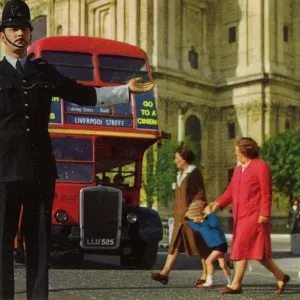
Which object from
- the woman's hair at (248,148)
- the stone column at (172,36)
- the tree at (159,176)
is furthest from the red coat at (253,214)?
the stone column at (172,36)

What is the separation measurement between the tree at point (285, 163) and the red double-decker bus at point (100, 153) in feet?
103

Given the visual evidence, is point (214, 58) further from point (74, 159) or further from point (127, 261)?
point (74, 159)

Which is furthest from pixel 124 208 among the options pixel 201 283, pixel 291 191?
pixel 291 191

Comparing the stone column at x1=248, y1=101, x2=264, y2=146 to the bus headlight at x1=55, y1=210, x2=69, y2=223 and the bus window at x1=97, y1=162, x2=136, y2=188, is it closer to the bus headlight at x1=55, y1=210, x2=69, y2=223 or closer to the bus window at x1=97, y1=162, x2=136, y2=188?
the bus window at x1=97, y1=162, x2=136, y2=188

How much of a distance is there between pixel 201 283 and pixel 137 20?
→ 138ft

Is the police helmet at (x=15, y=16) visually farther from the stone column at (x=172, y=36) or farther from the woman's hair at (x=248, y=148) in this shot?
the stone column at (x=172, y=36)

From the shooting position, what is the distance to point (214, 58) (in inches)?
2167

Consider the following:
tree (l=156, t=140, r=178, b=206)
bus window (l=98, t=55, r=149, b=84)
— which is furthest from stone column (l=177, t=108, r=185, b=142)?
bus window (l=98, t=55, r=149, b=84)

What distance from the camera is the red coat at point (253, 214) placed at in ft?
25.8

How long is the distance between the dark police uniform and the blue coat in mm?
5299

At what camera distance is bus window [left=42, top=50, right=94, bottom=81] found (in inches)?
506

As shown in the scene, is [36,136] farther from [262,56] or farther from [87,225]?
[262,56]

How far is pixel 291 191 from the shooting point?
4428cm

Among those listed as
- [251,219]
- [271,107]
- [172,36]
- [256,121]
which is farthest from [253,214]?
[172,36]
